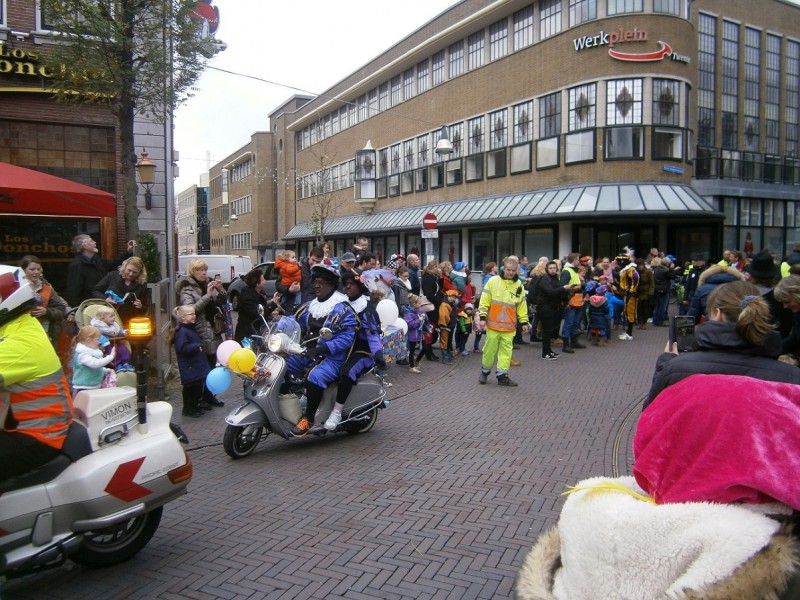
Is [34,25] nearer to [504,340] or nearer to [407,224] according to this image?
[504,340]

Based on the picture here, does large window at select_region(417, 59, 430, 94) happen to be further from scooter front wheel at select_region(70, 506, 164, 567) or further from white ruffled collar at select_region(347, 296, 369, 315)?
scooter front wheel at select_region(70, 506, 164, 567)

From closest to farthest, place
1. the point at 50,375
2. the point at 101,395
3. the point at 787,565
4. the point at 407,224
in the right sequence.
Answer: the point at 787,565
the point at 50,375
the point at 101,395
the point at 407,224

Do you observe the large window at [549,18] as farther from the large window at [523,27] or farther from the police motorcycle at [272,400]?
the police motorcycle at [272,400]

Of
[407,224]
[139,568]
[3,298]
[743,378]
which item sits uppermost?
[407,224]

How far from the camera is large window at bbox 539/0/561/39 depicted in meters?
24.3

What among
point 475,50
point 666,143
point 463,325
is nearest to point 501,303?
point 463,325

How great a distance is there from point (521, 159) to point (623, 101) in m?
5.00

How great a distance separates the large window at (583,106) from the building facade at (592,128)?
0.04 meters

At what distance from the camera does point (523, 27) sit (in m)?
26.2

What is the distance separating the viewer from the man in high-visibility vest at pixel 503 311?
910 centimetres

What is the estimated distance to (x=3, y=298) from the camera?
10.5 feet

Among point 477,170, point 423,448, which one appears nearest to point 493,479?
point 423,448

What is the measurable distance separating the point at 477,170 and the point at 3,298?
2725cm

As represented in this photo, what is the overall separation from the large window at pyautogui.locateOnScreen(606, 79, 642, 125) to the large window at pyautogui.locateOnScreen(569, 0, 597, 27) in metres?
2.76
